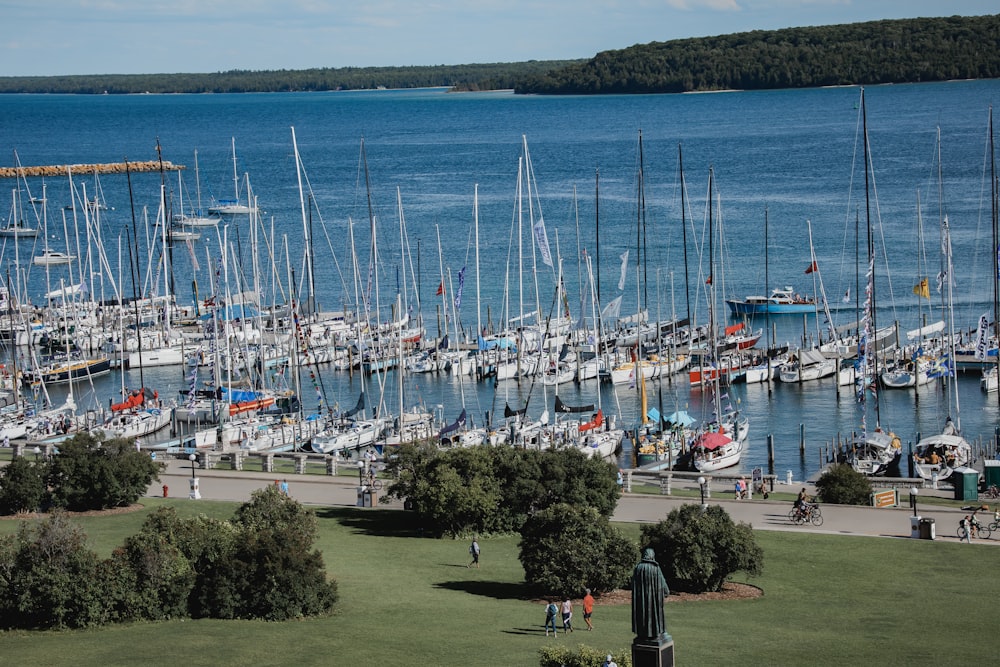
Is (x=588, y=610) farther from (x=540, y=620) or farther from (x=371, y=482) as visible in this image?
(x=371, y=482)

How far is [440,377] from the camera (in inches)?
3374

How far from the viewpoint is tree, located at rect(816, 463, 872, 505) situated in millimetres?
47969

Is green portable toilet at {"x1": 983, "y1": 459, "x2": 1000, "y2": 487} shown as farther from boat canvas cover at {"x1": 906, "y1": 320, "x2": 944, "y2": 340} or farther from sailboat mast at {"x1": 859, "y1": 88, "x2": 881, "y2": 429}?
boat canvas cover at {"x1": 906, "y1": 320, "x2": 944, "y2": 340}

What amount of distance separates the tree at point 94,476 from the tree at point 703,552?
18.6 m

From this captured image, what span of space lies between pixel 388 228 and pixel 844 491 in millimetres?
96581

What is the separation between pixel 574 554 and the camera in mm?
36469

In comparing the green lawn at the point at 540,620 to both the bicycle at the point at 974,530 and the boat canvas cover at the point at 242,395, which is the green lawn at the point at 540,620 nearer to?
the bicycle at the point at 974,530

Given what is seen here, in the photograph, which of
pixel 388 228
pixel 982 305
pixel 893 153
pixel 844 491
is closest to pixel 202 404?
pixel 844 491

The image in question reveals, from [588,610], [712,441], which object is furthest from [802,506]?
[712,441]

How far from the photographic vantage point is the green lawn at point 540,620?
31.0 m

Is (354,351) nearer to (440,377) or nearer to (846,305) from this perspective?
(440,377)

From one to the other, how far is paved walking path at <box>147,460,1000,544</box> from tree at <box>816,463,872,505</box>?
0.44 m

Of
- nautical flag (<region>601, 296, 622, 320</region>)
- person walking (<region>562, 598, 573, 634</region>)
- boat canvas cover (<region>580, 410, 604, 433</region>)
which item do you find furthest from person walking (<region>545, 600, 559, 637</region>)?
nautical flag (<region>601, 296, 622, 320</region>)

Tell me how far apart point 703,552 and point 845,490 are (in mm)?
12307
